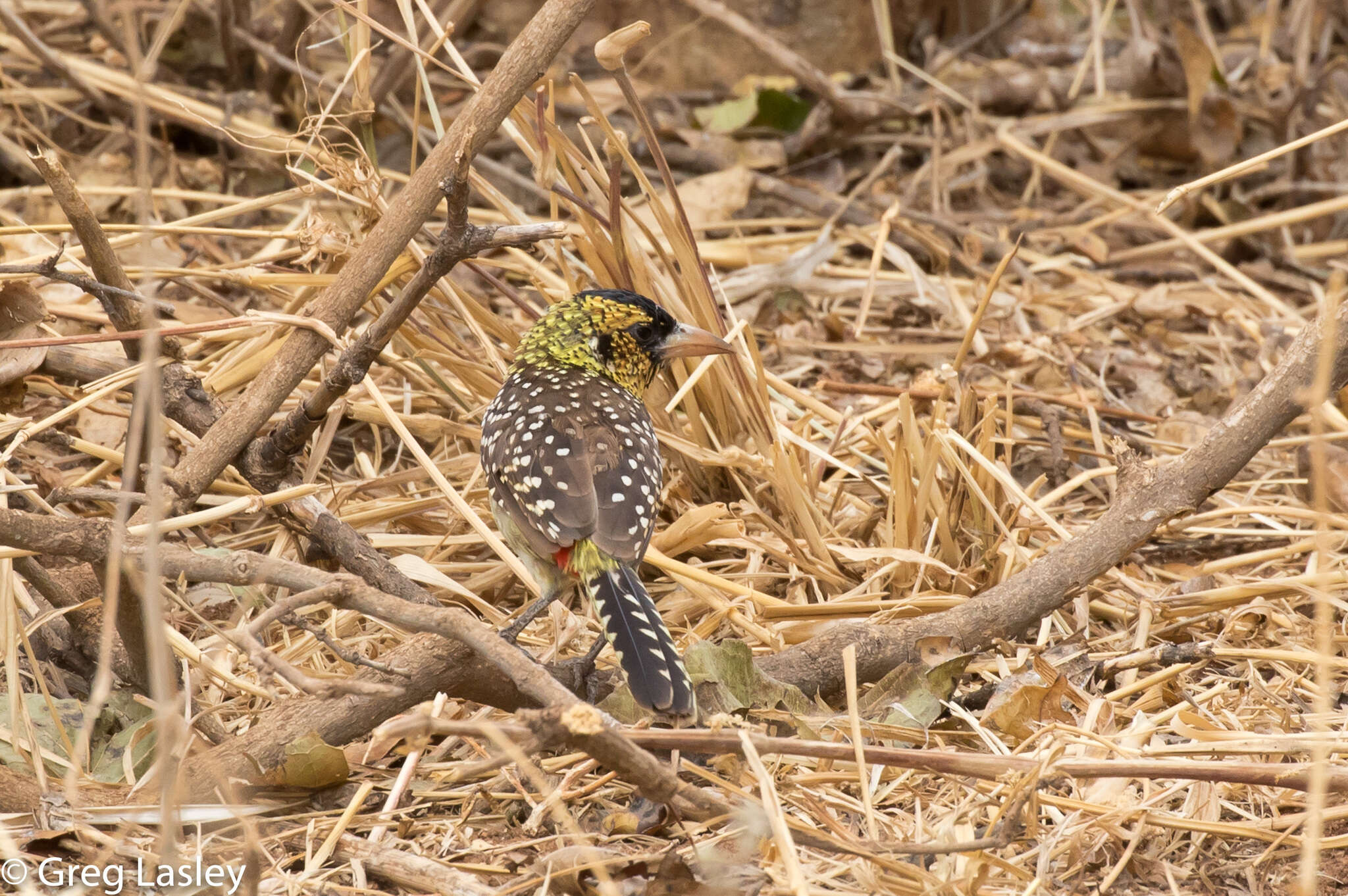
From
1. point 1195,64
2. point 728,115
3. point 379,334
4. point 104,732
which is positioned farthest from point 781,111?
point 104,732

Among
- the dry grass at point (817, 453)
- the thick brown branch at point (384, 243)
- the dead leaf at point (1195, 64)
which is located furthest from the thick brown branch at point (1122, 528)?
the dead leaf at point (1195, 64)

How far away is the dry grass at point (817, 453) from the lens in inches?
89.8

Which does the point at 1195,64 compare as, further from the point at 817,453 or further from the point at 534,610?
the point at 534,610

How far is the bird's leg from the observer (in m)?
2.72

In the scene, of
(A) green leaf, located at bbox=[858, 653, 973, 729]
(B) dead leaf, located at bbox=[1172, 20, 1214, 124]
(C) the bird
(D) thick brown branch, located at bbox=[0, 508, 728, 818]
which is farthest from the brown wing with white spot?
(B) dead leaf, located at bbox=[1172, 20, 1214, 124]

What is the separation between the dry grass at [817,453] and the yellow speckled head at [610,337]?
0.13 metres

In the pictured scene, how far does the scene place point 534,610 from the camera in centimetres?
280

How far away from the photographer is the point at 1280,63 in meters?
5.84

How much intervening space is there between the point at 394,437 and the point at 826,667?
1.69 m

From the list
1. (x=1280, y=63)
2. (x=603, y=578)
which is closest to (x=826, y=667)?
(x=603, y=578)

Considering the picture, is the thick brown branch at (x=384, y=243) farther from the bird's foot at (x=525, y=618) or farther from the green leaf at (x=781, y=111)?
the green leaf at (x=781, y=111)

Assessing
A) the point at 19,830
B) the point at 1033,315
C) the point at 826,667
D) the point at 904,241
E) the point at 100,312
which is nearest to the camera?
the point at 19,830

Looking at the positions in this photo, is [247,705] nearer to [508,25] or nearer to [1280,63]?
[508,25]

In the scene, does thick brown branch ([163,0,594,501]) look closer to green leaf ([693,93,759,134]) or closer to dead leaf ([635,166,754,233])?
dead leaf ([635,166,754,233])
